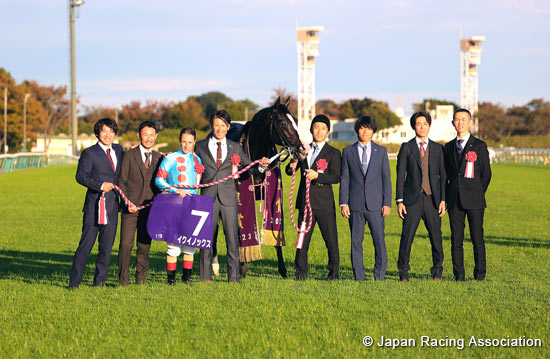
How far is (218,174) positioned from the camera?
8328 mm

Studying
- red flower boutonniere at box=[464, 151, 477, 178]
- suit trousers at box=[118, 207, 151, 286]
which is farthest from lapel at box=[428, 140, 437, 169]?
suit trousers at box=[118, 207, 151, 286]

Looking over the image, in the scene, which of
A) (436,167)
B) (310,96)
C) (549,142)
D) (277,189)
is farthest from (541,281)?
(310,96)

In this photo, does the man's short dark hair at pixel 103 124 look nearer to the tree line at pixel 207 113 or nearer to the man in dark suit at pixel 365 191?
the man in dark suit at pixel 365 191

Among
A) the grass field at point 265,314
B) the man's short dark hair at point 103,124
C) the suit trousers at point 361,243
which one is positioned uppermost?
the man's short dark hair at point 103,124

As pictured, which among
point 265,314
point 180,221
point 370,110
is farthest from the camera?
point 370,110

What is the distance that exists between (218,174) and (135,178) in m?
0.97

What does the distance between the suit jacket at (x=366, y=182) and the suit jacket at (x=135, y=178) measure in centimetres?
236

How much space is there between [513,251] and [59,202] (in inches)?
618

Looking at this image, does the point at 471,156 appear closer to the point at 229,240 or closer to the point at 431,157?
the point at 431,157

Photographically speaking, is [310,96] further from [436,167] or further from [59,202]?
[436,167]

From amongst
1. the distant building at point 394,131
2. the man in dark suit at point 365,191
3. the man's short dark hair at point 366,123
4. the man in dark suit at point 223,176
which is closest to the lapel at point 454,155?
the man in dark suit at point 365,191

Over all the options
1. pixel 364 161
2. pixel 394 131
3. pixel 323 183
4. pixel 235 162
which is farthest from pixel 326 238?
pixel 394 131

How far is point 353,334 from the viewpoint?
6.09 meters

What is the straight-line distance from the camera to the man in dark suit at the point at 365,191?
863cm
